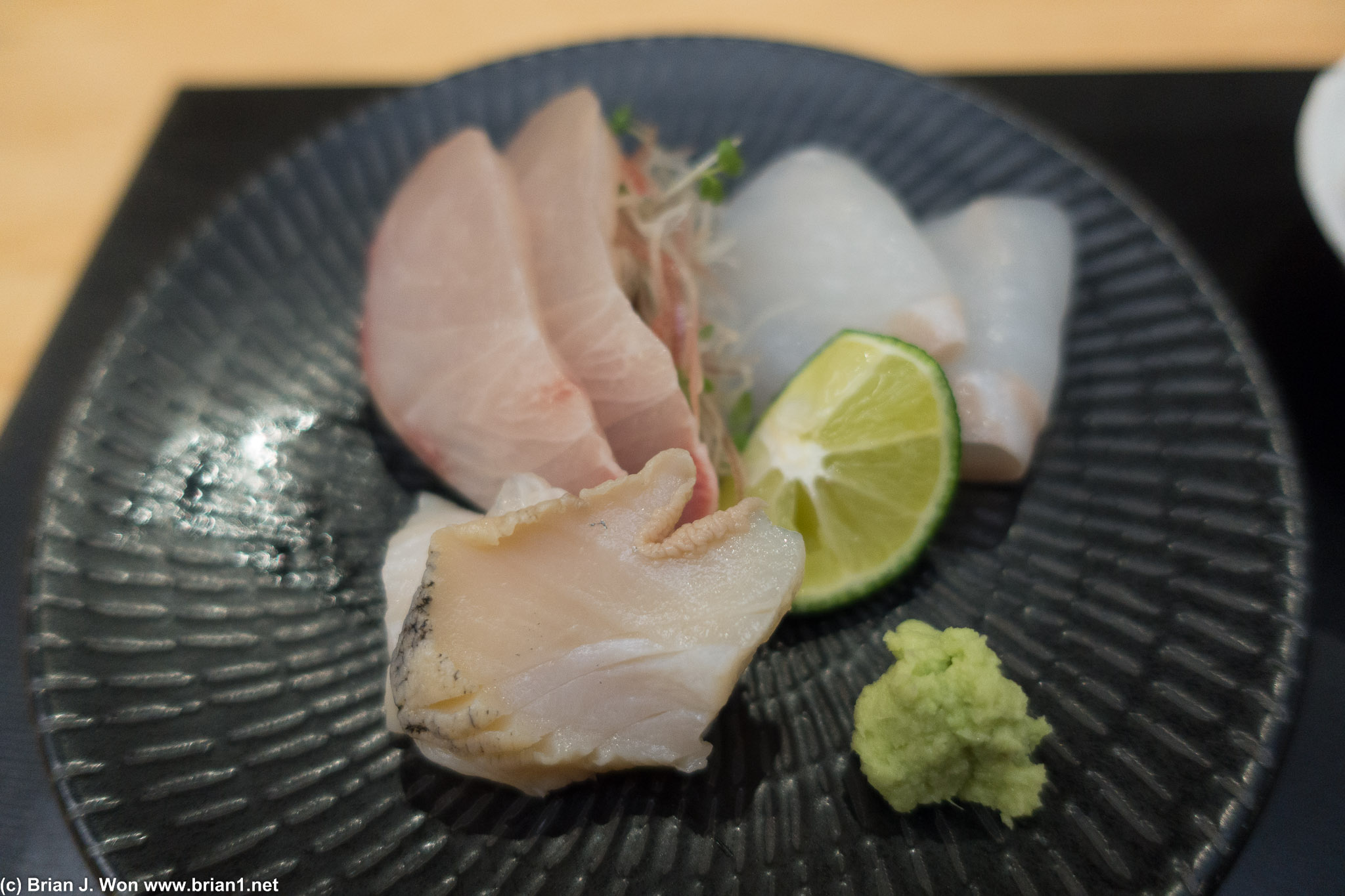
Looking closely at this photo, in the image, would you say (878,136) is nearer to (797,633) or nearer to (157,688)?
(797,633)

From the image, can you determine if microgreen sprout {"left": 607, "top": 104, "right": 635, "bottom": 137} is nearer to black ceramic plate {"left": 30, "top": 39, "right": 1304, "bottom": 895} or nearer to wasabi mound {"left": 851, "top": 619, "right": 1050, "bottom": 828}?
black ceramic plate {"left": 30, "top": 39, "right": 1304, "bottom": 895}

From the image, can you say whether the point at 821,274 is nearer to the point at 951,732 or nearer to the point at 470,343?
the point at 470,343

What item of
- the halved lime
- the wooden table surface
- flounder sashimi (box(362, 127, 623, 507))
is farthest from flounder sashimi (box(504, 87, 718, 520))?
the wooden table surface

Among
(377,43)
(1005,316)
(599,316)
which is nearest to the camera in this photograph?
(599,316)

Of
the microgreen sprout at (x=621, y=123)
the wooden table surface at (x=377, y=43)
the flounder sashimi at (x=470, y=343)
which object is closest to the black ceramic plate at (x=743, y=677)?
the flounder sashimi at (x=470, y=343)

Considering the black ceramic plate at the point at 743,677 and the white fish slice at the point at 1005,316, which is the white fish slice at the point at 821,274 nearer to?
the white fish slice at the point at 1005,316

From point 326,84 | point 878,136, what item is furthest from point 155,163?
point 878,136

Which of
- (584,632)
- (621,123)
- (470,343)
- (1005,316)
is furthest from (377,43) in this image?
(584,632)
